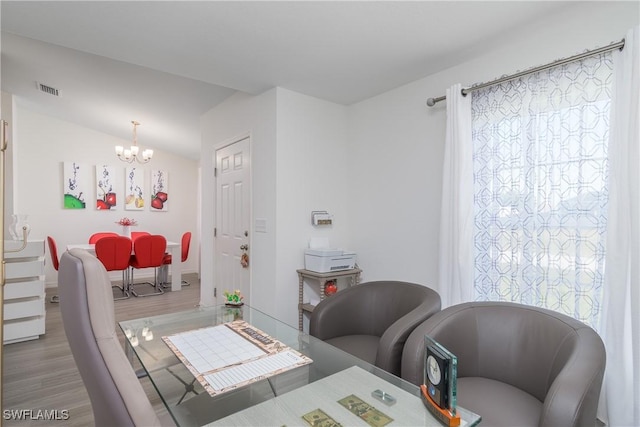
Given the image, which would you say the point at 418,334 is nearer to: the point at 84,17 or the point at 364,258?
the point at 364,258

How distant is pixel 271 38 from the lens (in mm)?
2129

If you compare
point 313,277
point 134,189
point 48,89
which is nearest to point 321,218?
point 313,277

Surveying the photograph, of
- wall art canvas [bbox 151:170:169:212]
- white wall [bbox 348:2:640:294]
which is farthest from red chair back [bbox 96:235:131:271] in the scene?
white wall [bbox 348:2:640:294]

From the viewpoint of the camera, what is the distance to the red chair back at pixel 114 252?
464cm

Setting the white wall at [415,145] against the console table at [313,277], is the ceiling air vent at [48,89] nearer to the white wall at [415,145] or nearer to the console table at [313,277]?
the white wall at [415,145]

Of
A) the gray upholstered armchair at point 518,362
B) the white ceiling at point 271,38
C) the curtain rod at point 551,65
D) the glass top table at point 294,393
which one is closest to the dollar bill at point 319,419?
the glass top table at point 294,393

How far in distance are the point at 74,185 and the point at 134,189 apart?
938mm

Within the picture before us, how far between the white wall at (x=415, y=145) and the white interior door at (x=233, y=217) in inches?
43.8

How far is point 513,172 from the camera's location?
2074 mm

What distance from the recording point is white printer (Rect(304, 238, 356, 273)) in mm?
2871

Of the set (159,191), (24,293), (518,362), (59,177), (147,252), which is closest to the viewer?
(518,362)

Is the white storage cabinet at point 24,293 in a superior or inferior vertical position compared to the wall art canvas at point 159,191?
inferior

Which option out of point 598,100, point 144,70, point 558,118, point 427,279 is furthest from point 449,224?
point 144,70

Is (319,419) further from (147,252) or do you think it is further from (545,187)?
(147,252)
